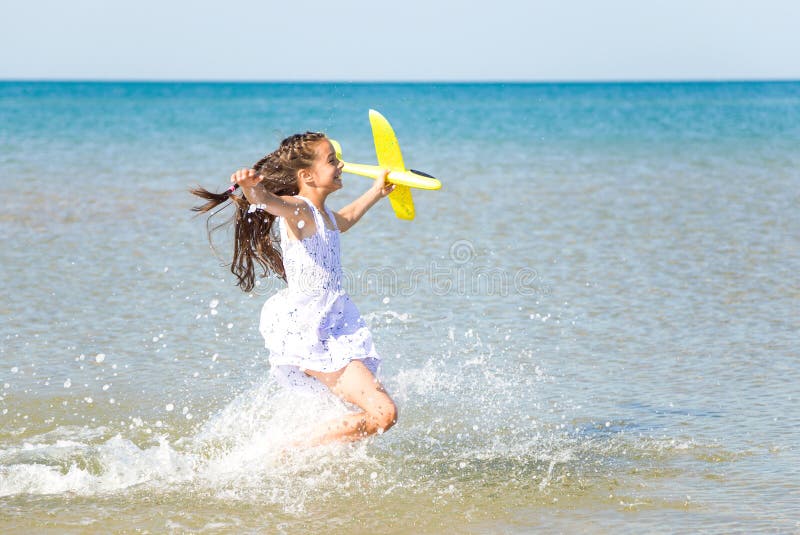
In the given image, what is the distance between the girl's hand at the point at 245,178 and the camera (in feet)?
15.0

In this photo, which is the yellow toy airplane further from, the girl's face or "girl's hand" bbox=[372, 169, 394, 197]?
the girl's face

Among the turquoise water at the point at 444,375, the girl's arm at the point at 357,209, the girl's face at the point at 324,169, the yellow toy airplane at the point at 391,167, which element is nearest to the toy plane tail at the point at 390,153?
the yellow toy airplane at the point at 391,167

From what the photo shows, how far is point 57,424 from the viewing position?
5.88m

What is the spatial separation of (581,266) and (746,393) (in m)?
3.80

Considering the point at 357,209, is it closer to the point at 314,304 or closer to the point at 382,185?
the point at 382,185

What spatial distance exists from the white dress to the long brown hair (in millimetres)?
214

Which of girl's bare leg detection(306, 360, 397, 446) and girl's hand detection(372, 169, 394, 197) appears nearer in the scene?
girl's bare leg detection(306, 360, 397, 446)

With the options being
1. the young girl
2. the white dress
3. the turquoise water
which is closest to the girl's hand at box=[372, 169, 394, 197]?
the young girl

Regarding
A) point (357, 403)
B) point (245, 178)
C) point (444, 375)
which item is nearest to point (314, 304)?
point (357, 403)

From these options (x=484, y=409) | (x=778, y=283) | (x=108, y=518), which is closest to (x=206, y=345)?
(x=484, y=409)

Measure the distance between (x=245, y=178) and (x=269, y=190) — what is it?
0.66 metres

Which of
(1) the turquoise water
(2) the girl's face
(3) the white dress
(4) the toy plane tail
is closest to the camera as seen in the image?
(1) the turquoise water

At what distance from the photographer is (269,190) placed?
5.27m

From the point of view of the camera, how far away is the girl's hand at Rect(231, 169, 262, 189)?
15.0ft
